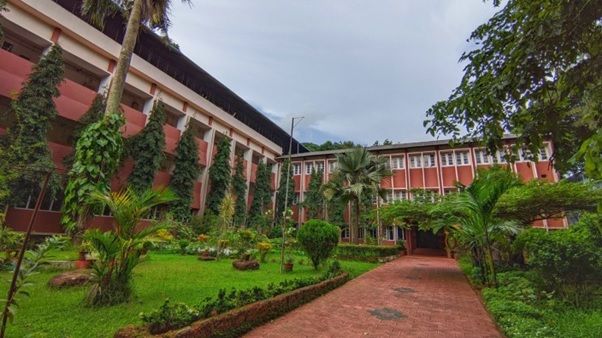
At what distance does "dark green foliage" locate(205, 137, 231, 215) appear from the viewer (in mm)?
22094

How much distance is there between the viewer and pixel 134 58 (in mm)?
17266

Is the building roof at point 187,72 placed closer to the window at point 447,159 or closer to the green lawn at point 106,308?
the green lawn at point 106,308

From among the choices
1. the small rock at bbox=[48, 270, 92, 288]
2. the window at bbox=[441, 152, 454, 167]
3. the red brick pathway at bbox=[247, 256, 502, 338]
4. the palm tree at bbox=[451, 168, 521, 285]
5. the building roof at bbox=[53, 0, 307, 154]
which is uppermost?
the building roof at bbox=[53, 0, 307, 154]

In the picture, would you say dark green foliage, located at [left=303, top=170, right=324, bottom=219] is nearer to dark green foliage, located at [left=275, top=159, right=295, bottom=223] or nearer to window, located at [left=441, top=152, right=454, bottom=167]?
dark green foliage, located at [left=275, top=159, right=295, bottom=223]

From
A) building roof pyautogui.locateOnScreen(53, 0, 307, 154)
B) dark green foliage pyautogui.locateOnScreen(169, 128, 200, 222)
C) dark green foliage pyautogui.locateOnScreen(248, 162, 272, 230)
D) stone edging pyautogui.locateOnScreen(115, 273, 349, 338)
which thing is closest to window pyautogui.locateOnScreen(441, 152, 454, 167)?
dark green foliage pyautogui.locateOnScreen(248, 162, 272, 230)

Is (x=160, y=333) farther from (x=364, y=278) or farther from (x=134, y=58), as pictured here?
(x=134, y=58)

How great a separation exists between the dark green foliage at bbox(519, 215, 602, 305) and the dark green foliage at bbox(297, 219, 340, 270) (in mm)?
5766

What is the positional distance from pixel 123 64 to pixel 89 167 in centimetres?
342

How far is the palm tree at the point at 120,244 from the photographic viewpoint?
4898 mm

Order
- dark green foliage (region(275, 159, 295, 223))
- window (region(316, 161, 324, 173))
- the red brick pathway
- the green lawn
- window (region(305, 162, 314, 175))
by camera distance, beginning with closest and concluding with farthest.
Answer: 1. the green lawn
2. the red brick pathway
3. window (region(316, 161, 324, 173))
4. dark green foliage (region(275, 159, 295, 223))
5. window (region(305, 162, 314, 175))

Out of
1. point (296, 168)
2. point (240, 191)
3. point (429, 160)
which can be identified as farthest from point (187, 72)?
point (429, 160)

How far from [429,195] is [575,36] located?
407 inches

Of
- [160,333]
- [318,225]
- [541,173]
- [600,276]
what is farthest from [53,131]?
[541,173]

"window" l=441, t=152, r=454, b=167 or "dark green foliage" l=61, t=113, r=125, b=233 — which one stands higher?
Answer: "window" l=441, t=152, r=454, b=167
